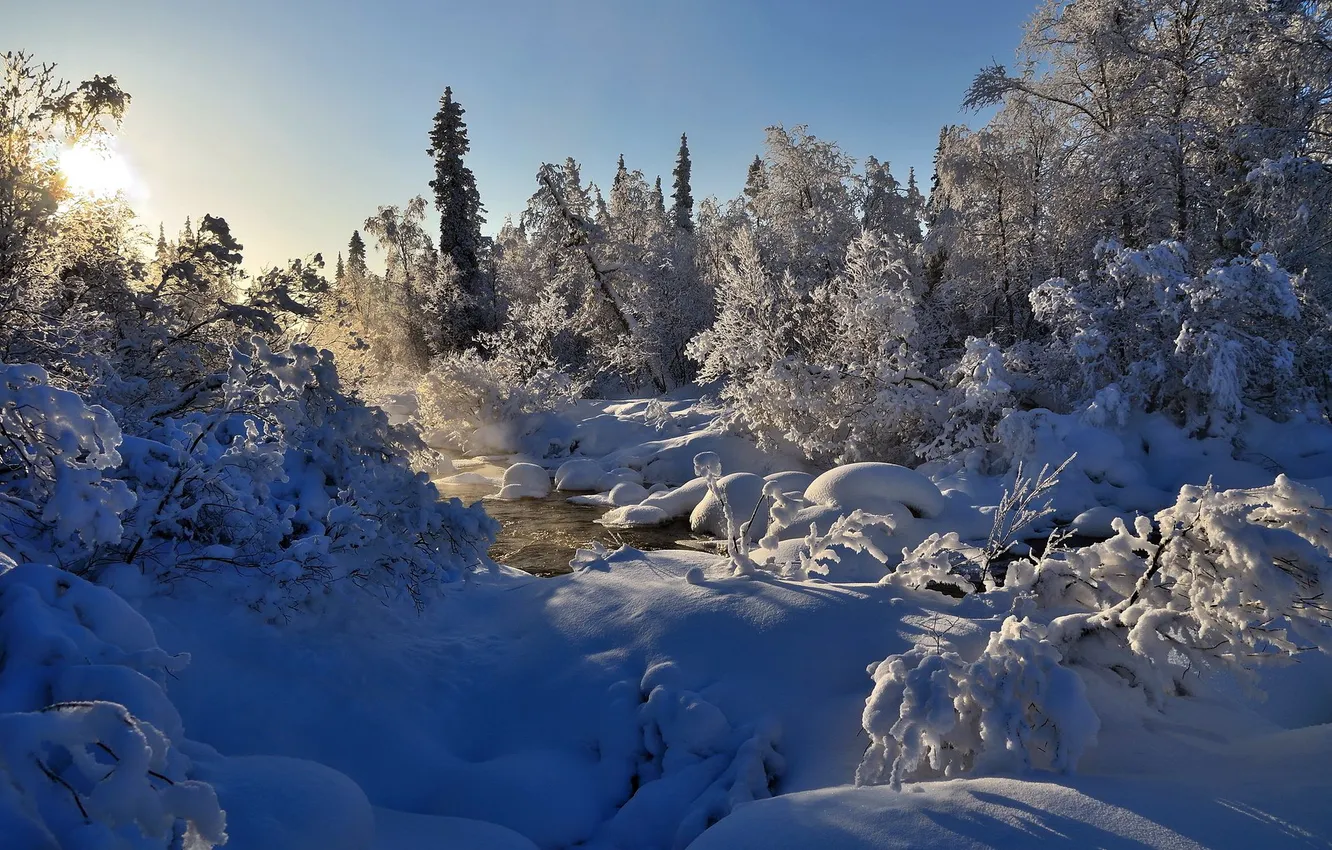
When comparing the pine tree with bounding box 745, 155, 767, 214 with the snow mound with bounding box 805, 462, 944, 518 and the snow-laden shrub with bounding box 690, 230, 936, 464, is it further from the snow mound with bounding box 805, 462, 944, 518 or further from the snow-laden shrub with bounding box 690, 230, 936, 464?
the snow mound with bounding box 805, 462, 944, 518

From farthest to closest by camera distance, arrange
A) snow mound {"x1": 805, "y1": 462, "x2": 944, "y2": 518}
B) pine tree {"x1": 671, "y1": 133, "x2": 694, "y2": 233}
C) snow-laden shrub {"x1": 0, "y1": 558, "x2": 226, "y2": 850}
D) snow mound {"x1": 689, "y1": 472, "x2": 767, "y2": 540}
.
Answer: pine tree {"x1": 671, "y1": 133, "x2": 694, "y2": 233} → snow mound {"x1": 689, "y1": 472, "x2": 767, "y2": 540} → snow mound {"x1": 805, "y1": 462, "x2": 944, "y2": 518} → snow-laden shrub {"x1": 0, "y1": 558, "x2": 226, "y2": 850}

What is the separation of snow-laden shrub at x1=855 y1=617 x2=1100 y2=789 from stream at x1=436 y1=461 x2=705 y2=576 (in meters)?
6.45

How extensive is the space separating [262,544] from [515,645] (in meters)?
1.92

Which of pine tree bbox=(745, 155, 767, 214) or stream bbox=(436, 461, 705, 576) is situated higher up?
pine tree bbox=(745, 155, 767, 214)

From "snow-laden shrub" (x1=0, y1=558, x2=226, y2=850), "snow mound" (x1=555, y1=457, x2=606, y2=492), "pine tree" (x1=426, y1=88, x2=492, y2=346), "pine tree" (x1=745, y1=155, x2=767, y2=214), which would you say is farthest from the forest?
"pine tree" (x1=426, y1=88, x2=492, y2=346)

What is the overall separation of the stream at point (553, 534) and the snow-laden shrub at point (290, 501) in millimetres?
3874

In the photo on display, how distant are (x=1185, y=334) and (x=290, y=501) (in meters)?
13.7

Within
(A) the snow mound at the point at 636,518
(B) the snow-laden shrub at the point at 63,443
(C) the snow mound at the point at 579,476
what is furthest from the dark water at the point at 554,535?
(B) the snow-laden shrub at the point at 63,443

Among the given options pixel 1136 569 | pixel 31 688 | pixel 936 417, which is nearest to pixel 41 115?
pixel 31 688

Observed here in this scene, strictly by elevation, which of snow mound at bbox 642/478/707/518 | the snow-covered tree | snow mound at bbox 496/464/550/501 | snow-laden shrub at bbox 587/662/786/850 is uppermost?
the snow-covered tree

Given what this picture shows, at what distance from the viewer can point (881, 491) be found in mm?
10664

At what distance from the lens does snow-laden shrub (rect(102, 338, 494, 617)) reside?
4199 millimetres

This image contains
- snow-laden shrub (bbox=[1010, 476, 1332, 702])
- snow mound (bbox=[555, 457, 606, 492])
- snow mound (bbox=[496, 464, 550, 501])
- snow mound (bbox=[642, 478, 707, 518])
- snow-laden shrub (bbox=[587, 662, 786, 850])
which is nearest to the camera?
snow-laden shrub (bbox=[1010, 476, 1332, 702])

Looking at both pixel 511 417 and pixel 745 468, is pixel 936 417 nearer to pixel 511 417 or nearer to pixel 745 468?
pixel 745 468
